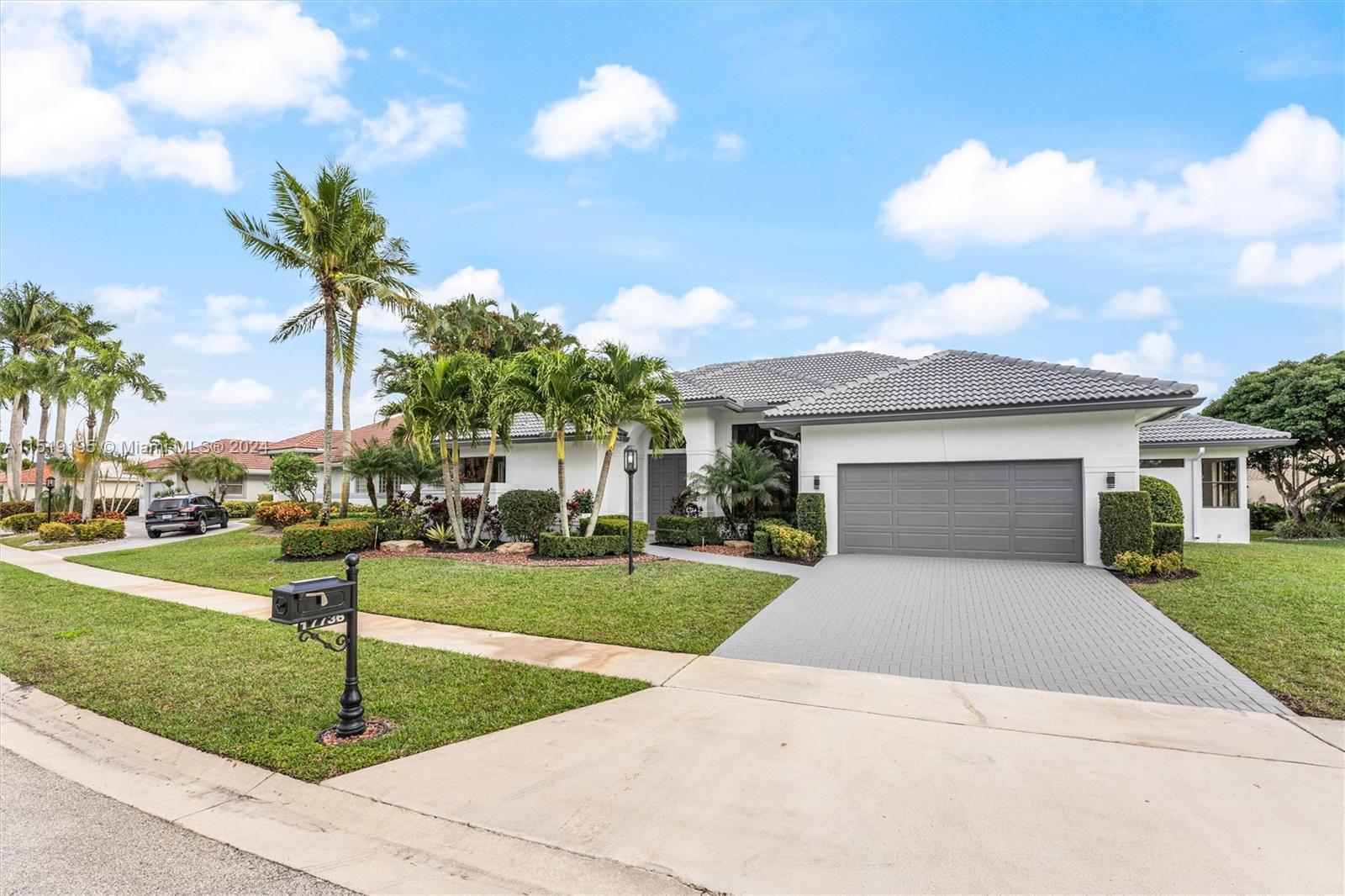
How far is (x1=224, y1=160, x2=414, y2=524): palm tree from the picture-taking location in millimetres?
16031

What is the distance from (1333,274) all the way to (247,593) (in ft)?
62.5

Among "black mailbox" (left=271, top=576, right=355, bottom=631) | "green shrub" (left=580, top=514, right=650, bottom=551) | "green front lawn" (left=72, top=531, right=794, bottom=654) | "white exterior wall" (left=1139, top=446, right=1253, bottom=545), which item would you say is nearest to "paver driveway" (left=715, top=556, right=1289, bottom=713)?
"green front lawn" (left=72, top=531, right=794, bottom=654)

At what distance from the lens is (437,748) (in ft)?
13.3

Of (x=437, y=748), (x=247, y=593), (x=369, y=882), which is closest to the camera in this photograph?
(x=369, y=882)

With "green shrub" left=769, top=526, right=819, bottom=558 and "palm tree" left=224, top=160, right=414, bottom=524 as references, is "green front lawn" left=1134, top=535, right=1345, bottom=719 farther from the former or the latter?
"palm tree" left=224, top=160, right=414, bottom=524

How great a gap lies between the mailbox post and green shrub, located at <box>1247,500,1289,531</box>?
29140 mm

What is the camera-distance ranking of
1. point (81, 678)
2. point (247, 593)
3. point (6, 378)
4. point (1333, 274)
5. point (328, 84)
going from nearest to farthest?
point (81, 678) < point (247, 593) < point (1333, 274) < point (328, 84) < point (6, 378)

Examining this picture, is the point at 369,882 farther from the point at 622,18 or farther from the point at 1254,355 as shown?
the point at 1254,355

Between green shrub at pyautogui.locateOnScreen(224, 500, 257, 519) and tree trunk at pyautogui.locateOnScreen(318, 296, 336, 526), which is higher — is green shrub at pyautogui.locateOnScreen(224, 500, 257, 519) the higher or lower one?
the lower one

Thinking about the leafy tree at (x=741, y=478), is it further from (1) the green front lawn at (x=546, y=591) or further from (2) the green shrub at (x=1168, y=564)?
(2) the green shrub at (x=1168, y=564)

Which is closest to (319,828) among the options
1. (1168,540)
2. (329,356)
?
(1168,540)

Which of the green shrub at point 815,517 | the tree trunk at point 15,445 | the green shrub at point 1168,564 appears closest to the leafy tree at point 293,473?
the tree trunk at point 15,445

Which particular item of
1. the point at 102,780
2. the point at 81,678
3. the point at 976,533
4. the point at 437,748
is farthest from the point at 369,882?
the point at 976,533

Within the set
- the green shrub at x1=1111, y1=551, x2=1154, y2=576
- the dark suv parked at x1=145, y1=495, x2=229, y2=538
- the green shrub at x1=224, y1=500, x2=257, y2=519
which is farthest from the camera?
the green shrub at x1=224, y1=500, x2=257, y2=519
